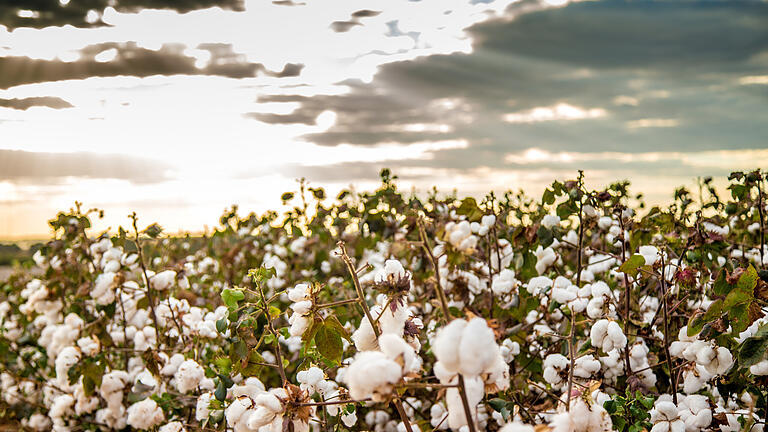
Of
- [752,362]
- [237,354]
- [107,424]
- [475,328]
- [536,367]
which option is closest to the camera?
[475,328]

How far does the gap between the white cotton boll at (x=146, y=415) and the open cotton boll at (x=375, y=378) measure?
Answer: 78.0 inches

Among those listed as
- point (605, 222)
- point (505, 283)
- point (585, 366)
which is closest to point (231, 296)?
point (585, 366)

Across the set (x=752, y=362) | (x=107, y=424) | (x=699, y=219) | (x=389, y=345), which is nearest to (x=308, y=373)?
(x=389, y=345)

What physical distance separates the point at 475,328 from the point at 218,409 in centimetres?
130

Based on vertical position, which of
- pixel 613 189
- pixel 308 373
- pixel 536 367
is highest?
pixel 613 189

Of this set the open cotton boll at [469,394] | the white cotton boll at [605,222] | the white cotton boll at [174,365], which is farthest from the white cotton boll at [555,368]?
the white cotton boll at [174,365]

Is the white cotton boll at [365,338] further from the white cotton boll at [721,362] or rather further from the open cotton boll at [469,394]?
the white cotton boll at [721,362]

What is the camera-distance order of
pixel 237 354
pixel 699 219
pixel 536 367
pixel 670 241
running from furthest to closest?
pixel 536 367 → pixel 670 241 → pixel 699 219 → pixel 237 354

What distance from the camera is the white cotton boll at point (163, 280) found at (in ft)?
9.99

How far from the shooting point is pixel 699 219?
8.19ft

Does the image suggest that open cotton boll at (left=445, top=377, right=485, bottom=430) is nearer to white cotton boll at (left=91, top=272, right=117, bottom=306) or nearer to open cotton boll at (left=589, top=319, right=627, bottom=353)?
open cotton boll at (left=589, top=319, right=627, bottom=353)

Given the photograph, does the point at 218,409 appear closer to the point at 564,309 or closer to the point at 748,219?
the point at 564,309

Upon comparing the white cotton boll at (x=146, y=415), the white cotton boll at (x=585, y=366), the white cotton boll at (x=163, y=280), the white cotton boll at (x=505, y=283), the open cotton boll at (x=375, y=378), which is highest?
the open cotton boll at (x=375, y=378)

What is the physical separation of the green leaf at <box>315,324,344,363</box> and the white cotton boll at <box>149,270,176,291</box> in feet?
5.61
